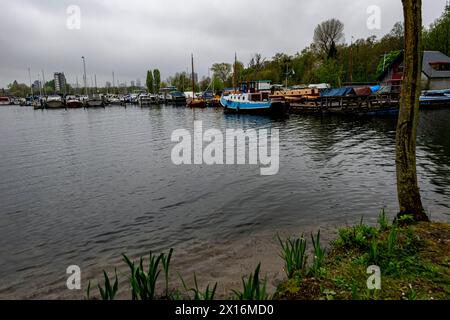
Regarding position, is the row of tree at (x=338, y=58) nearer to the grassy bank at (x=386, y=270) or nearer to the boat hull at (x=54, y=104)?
the boat hull at (x=54, y=104)

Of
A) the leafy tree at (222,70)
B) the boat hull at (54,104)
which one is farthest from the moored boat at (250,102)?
the leafy tree at (222,70)

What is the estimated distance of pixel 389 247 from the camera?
5.30 metres

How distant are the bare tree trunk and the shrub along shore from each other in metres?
0.72

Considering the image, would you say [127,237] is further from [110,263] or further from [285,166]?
[285,166]

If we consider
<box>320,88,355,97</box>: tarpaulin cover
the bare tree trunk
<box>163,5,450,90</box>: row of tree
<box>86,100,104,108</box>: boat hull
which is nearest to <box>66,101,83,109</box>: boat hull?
<box>86,100,104,108</box>: boat hull

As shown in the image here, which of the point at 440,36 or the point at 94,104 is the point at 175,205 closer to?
the point at 440,36

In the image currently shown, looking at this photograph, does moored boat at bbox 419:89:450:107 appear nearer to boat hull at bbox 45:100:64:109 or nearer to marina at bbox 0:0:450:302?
marina at bbox 0:0:450:302

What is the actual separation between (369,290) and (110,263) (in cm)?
532

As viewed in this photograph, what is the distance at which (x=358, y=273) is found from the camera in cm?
487

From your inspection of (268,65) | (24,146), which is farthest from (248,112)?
(268,65)

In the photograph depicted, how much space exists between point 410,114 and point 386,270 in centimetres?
321

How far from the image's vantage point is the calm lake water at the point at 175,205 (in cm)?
718

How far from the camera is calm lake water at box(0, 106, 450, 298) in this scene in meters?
7.18
